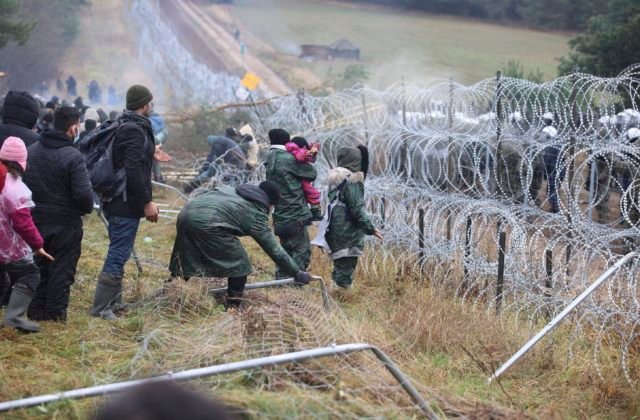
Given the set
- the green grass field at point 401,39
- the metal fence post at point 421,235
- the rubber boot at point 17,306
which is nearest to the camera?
the rubber boot at point 17,306

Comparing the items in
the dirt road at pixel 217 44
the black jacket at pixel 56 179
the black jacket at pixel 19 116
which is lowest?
the dirt road at pixel 217 44

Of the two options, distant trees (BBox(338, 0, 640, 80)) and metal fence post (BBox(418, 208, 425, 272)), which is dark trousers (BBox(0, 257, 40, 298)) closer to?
metal fence post (BBox(418, 208, 425, 272))

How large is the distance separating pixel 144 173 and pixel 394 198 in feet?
11.9

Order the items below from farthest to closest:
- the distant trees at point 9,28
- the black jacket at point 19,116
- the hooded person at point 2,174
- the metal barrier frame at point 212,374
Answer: the distant trees at point 9,28
the black jacket at point 19,116
the hooded person at point 2,174
the metal barrier frame at point 212,374

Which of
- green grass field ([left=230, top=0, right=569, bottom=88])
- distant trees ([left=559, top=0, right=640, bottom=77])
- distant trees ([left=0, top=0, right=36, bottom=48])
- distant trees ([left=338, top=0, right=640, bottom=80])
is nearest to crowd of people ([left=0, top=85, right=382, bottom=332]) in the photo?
distant trees ([left=338, top=0, right=640, bottom=80])

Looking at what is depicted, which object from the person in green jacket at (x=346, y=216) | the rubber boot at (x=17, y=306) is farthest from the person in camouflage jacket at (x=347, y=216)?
the rubber boot at (x=17, y=306)

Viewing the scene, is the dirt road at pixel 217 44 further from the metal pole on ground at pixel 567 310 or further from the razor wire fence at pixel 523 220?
the metal pole on ground at pixel 567 310

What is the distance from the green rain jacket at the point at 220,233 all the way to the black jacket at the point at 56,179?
72 centimetres

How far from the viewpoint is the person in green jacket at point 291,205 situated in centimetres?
712

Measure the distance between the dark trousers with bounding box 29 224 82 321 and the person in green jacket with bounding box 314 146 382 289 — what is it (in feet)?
7.61

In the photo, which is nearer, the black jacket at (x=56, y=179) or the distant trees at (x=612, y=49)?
the black jacket at (x=56, y=179)

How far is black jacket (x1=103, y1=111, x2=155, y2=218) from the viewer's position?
18.3ft

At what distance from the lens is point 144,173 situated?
5.65 metres

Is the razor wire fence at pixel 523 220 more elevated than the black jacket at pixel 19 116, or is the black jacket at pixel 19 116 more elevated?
the black jacket at pixel 19 116
